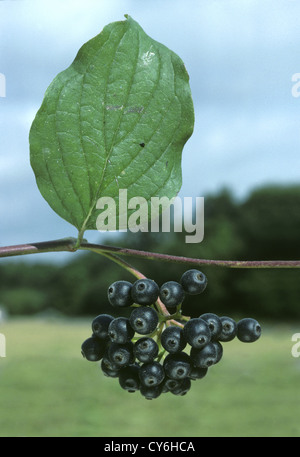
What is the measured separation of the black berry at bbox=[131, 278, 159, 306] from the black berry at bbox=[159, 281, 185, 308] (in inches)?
0.4

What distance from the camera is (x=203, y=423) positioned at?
71.9 ft

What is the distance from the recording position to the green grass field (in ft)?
71.1

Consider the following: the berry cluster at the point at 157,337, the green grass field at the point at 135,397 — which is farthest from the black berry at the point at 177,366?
the green grass field at the point at 135,397

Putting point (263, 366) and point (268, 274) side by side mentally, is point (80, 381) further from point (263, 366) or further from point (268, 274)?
point (268, 274)

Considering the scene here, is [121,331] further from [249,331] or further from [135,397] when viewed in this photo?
[135,397]

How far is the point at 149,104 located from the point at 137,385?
0.48m

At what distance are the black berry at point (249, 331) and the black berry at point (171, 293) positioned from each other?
6.7 inches

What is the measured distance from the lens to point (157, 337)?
100 centimetres

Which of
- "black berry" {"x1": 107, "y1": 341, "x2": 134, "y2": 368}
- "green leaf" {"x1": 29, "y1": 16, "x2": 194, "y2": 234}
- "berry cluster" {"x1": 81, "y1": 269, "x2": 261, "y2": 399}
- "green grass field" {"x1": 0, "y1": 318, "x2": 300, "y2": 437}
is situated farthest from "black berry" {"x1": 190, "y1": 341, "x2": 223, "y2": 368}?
"green grass field" {"x1": 0, "y1": 318, "x2": 300, "y2": 437}

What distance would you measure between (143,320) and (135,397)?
1069 inches

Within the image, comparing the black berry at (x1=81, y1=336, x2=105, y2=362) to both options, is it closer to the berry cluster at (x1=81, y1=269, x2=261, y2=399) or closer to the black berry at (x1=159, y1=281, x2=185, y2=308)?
the berry cluster at (x1=81, y1=269, x2=261, y2=399)

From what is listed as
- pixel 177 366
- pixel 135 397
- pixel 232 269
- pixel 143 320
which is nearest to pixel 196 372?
pixel 177 366

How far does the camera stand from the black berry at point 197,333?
0.90 meters

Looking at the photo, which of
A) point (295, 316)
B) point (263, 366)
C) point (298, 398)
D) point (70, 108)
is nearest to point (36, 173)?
point (70, 108)
